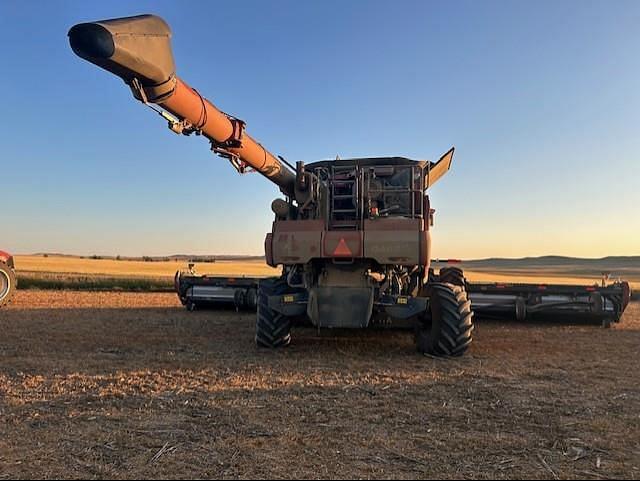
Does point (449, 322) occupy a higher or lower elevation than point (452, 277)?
lower

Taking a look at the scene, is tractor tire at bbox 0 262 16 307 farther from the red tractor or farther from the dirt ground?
the dirt ground

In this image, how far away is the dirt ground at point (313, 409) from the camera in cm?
386

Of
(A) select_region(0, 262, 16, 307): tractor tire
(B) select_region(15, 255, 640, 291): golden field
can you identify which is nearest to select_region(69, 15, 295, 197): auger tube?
(A) select_region(0, 262, 16, 307): tractor tire

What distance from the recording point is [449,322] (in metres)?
7.85

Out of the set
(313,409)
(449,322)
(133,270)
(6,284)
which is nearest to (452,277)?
(449,322)

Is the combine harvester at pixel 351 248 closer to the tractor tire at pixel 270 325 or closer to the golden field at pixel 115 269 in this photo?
the tractor tire at pixel 270 325

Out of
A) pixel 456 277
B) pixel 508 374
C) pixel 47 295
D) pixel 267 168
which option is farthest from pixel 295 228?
pixel 47 295

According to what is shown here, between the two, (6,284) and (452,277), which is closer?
(452,277)

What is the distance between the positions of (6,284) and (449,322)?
41.5ft

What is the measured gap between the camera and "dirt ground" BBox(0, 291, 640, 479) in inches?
152

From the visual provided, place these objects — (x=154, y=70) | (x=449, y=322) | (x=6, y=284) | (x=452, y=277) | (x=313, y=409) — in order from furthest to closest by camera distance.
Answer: (x=6, y=284) < (x=452, y=277) < (x=449, y=322) < (x=154, y=70) < (x=313, y=409)

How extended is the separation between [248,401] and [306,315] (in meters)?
2.99

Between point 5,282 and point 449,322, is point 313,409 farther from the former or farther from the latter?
point 5,282

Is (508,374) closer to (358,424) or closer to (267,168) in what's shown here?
(358,424)
